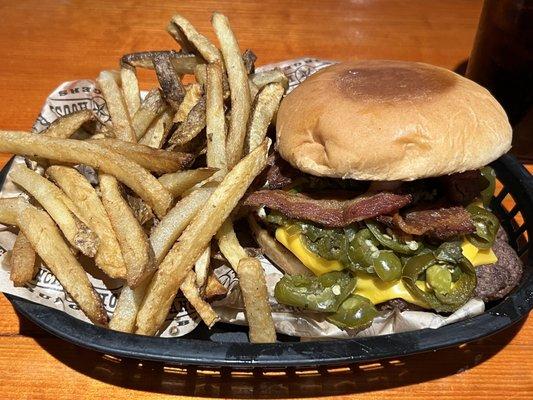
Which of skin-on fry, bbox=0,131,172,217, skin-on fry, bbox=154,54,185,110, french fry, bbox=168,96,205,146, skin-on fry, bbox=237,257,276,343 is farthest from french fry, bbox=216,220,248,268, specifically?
skin-on fry, bbox=154,54,185,110

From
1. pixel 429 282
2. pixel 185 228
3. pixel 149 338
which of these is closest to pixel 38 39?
pixel 185 228

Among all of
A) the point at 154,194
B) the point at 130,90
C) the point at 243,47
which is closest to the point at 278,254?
the point at 154,194

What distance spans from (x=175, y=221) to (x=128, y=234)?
15cm

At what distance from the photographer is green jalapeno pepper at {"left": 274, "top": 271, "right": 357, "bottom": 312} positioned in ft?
5.97

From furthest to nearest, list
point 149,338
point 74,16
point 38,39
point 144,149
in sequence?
point 74,16 → point 38,39 → point 144,149 → point 149,338

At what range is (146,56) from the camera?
215cm

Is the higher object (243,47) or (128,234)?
(128,234)

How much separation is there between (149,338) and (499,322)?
106cm

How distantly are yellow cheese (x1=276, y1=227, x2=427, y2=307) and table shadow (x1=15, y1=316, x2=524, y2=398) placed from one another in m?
0.21

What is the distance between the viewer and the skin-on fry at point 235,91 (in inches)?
73.9

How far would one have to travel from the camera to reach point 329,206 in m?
1.89

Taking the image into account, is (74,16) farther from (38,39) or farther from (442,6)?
(442,6)

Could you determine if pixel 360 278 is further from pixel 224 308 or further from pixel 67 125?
pixel 67 125

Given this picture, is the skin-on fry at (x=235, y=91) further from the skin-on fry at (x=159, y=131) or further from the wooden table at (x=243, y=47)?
the wooden table at (x=243, y=47)
